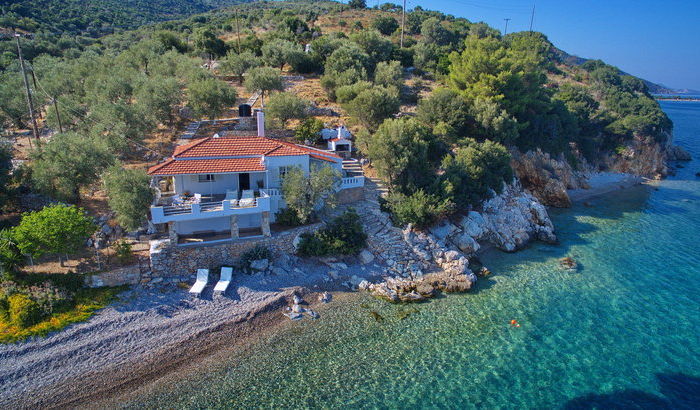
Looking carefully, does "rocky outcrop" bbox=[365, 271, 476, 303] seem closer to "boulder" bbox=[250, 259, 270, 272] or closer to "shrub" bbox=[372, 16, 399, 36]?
"boulder" bbox=[250, 259, 270, 272]

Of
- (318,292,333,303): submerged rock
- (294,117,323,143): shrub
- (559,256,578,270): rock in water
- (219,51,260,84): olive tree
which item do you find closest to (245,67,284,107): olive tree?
(219,51,260,84): olive tree

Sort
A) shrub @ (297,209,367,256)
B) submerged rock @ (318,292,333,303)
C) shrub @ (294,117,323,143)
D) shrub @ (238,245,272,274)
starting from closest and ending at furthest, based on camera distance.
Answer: submerged rock @ (318,292,333,303) → shrub @ (238,245,272,274) → shrub @ (297,209,367,256) → shrub @ (294,117,323,143)

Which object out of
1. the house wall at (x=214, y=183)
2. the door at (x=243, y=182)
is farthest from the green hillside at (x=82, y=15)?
the door at (x=243, y=182)

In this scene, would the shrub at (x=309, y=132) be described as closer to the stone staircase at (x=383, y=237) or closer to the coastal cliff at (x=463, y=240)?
the stone staircase at (x=383, y=237)

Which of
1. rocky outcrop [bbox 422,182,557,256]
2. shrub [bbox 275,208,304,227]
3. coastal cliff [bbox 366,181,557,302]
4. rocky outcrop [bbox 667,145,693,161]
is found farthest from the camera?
rocky outcrop [bbox 667,145,693,161]

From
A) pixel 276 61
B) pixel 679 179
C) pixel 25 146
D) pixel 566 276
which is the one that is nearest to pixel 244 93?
pixel 276 61

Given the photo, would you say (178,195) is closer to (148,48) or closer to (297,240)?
(297,240)

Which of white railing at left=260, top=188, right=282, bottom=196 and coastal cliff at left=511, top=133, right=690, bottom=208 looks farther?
coastal cliff at left=511, top=133, right=690, bottom=208
